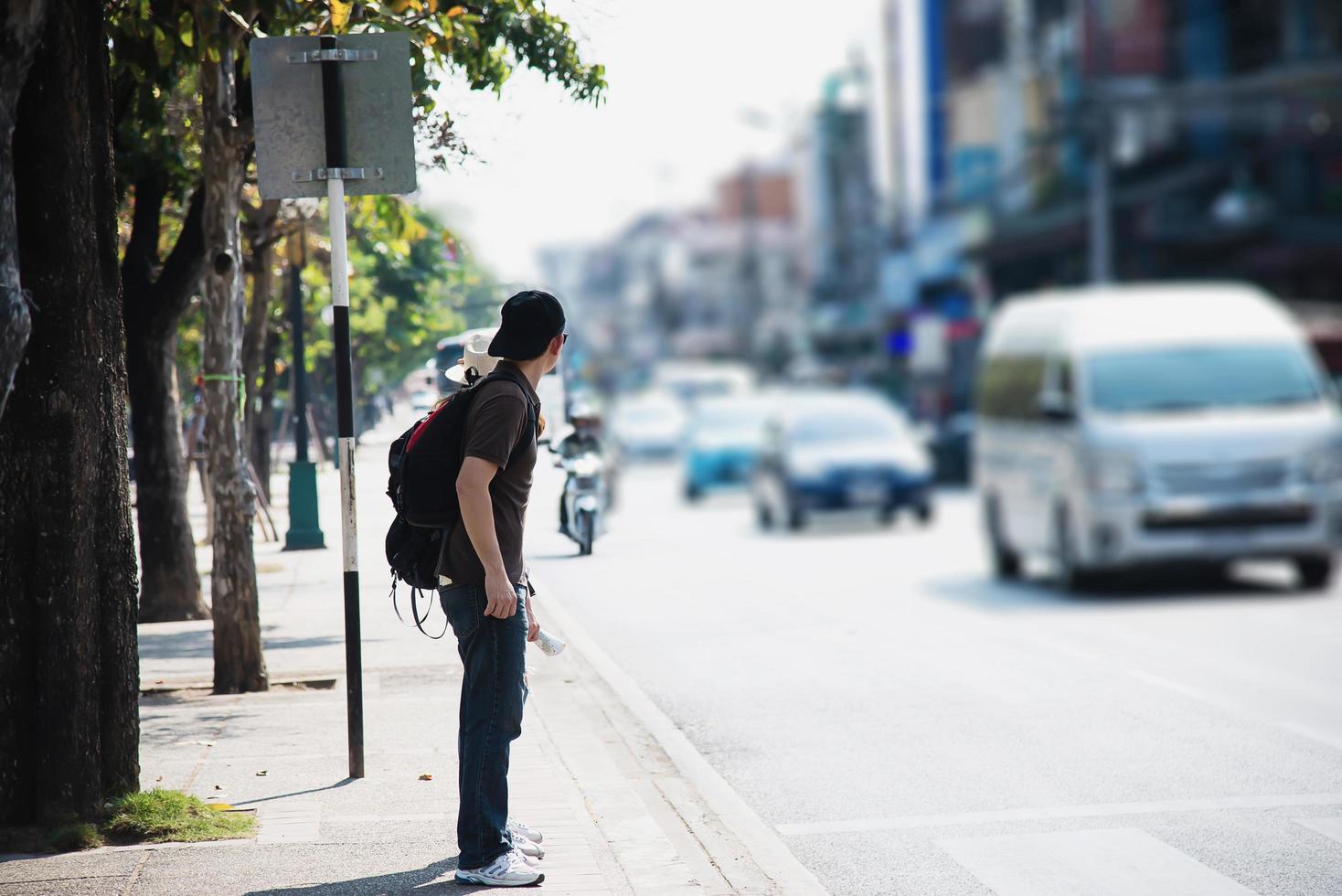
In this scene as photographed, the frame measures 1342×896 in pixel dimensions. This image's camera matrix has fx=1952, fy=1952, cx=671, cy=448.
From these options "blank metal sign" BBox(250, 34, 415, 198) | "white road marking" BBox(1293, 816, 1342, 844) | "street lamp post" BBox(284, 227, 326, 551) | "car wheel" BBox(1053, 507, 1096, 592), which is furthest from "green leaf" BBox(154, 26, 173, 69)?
"car wheel" BBox(1053, 507, 1096, 592)

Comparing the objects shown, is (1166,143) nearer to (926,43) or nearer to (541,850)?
(926,43)

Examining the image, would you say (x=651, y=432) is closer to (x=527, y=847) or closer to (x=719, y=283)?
(x=527, y=847)

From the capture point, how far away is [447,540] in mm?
6105

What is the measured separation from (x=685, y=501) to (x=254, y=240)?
21.7 metres

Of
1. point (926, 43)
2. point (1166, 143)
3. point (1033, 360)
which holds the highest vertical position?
point (926, 43)

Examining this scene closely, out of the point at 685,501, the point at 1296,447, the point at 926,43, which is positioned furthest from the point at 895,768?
the point at 926,43

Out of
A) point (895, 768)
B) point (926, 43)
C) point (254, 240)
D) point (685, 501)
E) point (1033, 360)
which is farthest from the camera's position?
point (926, 43)

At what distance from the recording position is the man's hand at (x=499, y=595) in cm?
598

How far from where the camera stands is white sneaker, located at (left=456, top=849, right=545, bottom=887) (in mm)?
6023

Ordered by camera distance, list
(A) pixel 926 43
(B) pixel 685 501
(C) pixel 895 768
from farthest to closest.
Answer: (A) pixel 926 43 < (B) pixel 685 501 < (C) pixel 895 768

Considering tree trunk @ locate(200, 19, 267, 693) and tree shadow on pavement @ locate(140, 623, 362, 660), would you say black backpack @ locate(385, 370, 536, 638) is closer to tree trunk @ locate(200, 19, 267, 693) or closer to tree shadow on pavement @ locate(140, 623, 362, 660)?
tree trunk @ locate(200, 19, 267, 693)

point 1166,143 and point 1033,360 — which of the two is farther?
point 1166,143

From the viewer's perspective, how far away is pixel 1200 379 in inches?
619

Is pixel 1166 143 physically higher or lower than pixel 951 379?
higher
